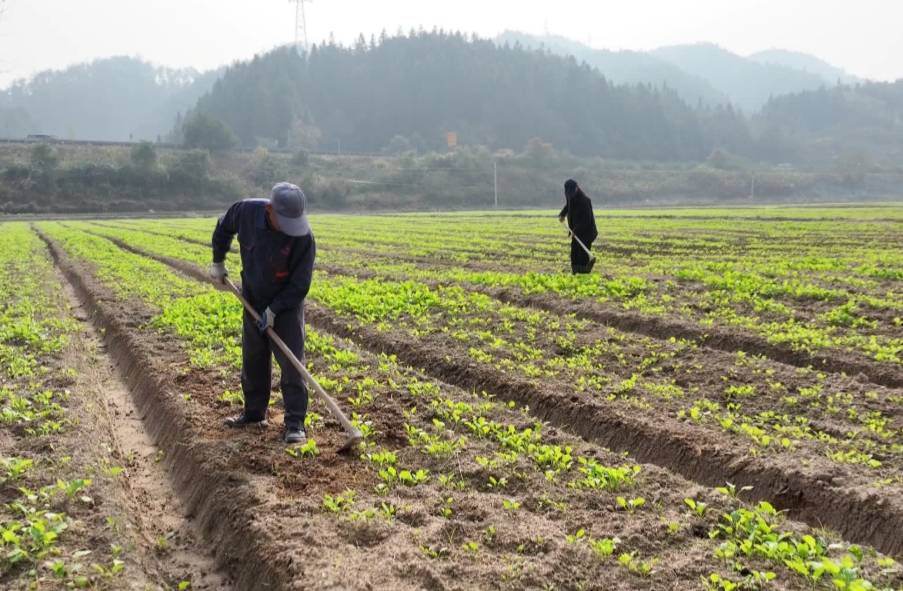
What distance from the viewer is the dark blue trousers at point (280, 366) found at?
673 centimetres

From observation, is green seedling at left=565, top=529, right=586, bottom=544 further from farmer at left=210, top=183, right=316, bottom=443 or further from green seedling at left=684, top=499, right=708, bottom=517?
farmer at left=210, top=183, right=316, bottom=443

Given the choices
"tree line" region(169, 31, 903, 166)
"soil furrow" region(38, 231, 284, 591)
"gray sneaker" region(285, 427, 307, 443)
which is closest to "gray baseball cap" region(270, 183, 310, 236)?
"gray sneaker" region(285, 427, 307, 443)

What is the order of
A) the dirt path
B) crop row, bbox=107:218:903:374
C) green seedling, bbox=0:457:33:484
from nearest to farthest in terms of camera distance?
the dirt path
green seedling, bbox=0:457:33:484
crop row, bbox=107:218:903:374

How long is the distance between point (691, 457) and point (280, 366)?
12.2 feet

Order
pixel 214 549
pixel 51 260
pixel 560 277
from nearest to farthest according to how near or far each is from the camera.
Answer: pixel 214 549
pixel 560 277
pixel 51 260

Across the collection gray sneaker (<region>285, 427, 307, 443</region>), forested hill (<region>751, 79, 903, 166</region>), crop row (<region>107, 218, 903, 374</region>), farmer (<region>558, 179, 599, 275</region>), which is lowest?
gray sneaker (<region>285, 427, 307, 443</region>)

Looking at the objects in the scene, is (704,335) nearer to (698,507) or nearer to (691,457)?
(691,457)

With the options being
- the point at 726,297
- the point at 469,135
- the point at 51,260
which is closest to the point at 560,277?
the point at 726,297

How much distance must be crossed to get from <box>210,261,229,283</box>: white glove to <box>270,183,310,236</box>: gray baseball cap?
1073mm

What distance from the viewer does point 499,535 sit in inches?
194

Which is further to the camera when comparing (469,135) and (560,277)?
(469,135)

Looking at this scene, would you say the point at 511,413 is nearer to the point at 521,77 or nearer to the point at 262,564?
the point at 262,564

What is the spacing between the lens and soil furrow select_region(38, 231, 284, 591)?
4.98 m

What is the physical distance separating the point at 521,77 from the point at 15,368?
151075mm
